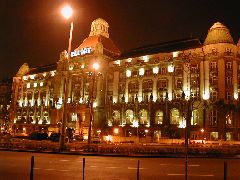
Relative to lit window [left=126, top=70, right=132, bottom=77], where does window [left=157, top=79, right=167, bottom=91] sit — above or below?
below

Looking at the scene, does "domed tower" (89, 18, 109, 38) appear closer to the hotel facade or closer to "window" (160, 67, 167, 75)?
the hotel facade

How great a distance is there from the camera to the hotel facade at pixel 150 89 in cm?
7438

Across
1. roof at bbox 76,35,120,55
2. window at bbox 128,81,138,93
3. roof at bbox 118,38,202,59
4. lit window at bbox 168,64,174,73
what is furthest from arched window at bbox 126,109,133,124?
roof at bbox 76,35,120,55

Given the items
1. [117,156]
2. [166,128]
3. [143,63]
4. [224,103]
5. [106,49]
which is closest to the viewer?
[117,156]

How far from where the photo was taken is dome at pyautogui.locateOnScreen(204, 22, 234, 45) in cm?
7666

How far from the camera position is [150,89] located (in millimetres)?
87500

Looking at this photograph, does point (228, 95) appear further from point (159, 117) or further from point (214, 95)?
point (159, 117)

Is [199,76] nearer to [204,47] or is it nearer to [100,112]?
[204,47]

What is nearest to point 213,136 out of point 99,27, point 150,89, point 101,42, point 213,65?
point 213,65

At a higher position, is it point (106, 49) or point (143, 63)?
point (106, 49)

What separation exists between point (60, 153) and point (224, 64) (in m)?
52.7

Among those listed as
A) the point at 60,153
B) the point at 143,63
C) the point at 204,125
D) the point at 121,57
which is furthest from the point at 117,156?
the point at 121,57

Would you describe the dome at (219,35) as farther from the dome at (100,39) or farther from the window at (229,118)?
the dome at (100,39)

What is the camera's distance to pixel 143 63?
89.2 metres
